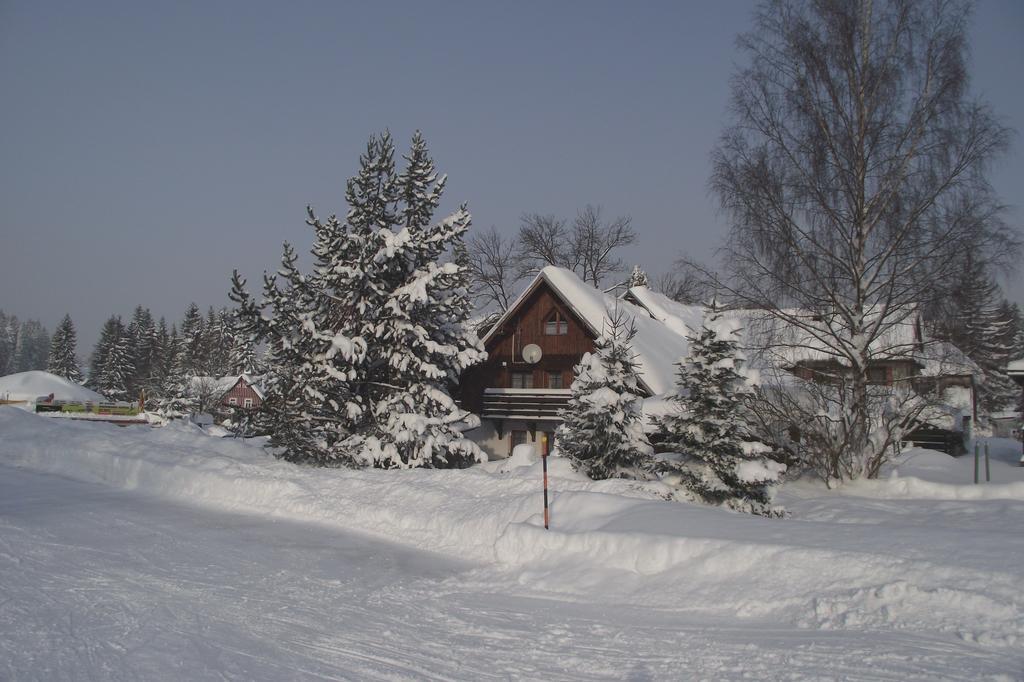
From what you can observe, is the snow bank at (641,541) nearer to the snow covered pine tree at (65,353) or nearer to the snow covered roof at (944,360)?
the snow covered roof at (944,360)

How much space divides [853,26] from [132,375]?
89.1m

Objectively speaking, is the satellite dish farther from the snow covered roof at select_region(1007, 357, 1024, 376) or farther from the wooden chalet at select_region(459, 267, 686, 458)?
the snow covered roof at select_region(1007, 357, 1024, 376)

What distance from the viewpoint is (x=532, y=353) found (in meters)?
27.4

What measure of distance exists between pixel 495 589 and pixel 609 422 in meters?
7.30

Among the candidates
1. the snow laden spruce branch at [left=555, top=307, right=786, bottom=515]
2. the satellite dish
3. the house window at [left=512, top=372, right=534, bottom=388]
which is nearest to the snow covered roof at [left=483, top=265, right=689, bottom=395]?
the satellite dish

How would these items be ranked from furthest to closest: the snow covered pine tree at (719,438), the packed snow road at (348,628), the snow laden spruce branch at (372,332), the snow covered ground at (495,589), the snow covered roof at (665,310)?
the snow covered roof at (665,310), the snow laden spruce branch at (372,332), the snow covered pine tree at (719,438), the snow covered ground at (495,589), the packed snow road at (348,628)

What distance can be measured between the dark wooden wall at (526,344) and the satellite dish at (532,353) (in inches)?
11.5

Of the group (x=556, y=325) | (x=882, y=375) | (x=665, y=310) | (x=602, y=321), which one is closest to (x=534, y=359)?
(x=556, y=325)

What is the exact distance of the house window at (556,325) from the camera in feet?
90.9

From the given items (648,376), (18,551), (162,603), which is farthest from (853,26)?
(18,551)

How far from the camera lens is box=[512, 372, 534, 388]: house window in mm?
28109

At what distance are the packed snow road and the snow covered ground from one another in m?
0.03

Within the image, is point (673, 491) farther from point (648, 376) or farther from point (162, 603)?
point (648, 376)

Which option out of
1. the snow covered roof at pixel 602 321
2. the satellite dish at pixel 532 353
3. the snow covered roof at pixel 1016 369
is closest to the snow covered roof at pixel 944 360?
the snow covered roof at pixel 602 321
